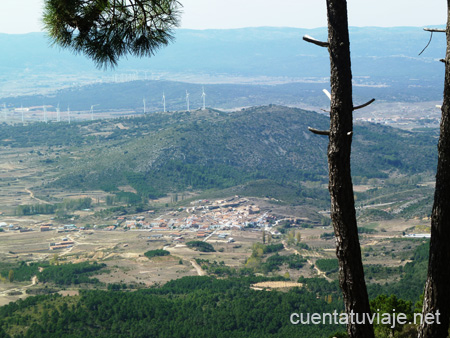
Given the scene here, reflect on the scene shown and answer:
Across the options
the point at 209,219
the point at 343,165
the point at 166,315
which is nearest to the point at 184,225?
the point at 209,219

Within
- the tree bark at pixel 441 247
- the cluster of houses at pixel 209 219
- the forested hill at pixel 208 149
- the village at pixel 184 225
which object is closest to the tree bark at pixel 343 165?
the tree bark at pixel 441 247

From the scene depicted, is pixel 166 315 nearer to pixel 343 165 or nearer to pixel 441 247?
pixel 343 165

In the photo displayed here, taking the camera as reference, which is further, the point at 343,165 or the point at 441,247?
the point at 343,165

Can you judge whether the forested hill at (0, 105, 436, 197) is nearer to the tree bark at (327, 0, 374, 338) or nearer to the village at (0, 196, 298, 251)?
the village at (0, 196, 298, 251)

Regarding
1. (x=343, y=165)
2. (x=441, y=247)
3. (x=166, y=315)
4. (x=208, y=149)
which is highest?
(x=343, y=165)

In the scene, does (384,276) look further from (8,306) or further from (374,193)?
(374,193)
